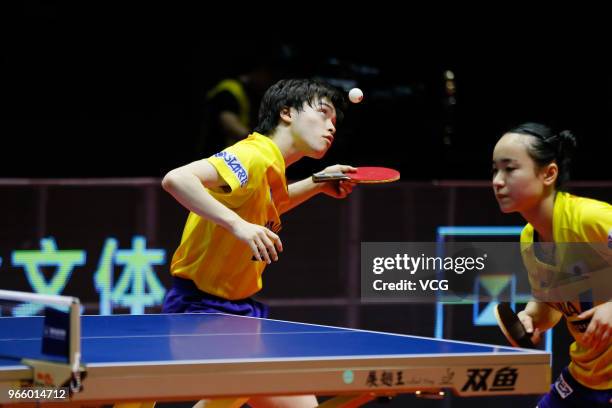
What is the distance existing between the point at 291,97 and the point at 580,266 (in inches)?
46.8

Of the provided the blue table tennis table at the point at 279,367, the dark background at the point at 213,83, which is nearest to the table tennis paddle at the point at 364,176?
the blue table tennis table at the point at 279,367

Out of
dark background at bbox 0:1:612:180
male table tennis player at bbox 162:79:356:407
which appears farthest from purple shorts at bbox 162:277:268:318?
dark background at bbox 0:1:612:180

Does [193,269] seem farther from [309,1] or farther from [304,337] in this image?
[309,1]

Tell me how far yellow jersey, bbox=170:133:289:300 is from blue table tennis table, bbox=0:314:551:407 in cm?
78

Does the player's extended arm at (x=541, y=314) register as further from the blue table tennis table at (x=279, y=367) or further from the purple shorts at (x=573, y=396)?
the blue table tennis table at (x=279, y=367)

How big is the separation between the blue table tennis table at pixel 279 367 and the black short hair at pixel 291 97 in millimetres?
1218

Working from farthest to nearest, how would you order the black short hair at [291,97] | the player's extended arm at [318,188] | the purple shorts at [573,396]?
1. the player's extended arm at [318,188]
2. the black short hair at [291,97]
3. the purple shorts at [573,396]

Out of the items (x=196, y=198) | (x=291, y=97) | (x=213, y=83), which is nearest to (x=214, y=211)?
(x=196, y=198)

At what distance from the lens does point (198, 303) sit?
3.99 metres

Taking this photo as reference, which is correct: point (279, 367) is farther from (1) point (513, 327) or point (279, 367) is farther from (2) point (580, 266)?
(2) point (580, 266)

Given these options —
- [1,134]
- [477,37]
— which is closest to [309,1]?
[477,37]

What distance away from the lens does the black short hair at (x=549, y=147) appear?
3885 millimetres

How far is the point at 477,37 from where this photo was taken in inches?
325

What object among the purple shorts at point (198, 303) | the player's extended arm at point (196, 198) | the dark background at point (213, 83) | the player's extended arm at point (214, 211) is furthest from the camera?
the dark background at point (213, 83)
